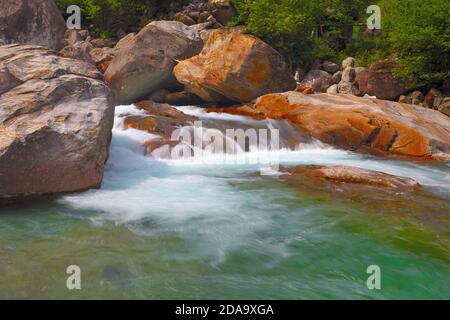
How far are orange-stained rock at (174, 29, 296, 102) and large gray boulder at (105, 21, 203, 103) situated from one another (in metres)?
0.79

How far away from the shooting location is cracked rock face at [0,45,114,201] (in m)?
7.42

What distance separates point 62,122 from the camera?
317 inches

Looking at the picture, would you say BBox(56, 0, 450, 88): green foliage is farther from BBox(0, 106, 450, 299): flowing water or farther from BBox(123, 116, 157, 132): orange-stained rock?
BBox(0, 106, 450, 299): flowing water

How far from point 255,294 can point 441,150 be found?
1071 cm

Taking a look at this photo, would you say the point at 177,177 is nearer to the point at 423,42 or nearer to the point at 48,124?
the point at 48,124

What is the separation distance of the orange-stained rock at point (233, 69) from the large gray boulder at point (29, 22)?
7879 mm

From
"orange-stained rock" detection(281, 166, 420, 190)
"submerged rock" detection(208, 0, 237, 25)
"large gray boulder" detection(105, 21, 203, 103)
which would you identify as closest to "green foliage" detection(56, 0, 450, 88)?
"submerged rock" detection(208, 0, 237, 25)

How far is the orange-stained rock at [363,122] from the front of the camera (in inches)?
529

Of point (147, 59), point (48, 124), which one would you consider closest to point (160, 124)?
point (147, 59)

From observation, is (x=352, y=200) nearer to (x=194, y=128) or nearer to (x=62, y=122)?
(x=62, y=122)

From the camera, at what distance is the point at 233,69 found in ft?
51.9

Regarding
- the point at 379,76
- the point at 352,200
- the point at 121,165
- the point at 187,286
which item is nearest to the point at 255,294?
the point at 187,286

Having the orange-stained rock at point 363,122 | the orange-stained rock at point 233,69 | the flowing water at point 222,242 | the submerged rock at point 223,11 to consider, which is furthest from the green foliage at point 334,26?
the flowing water at point 222,242

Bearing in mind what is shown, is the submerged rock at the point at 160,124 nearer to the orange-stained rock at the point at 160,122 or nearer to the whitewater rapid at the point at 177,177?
the orange-stained rock at the point at 160,122
